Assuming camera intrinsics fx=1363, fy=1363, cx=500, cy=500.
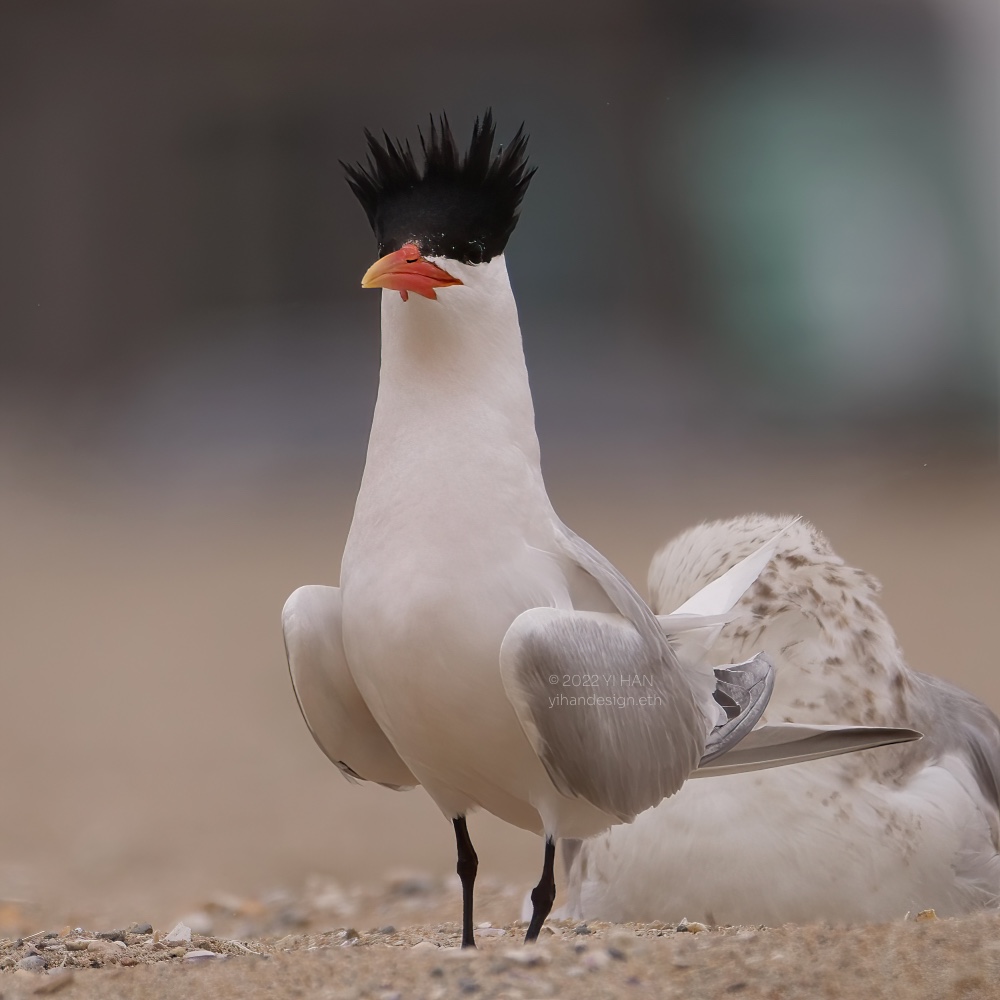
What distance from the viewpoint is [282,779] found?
375 centimetres

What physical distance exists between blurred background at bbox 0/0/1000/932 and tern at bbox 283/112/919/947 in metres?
1.52

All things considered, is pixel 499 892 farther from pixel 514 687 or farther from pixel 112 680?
pixel 112 680

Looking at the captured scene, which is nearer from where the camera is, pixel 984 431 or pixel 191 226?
pixel 984 431

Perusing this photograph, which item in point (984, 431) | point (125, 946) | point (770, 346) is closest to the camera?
point (125, 946)

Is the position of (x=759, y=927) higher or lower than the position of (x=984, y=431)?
lower

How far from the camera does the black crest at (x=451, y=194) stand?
1450mm

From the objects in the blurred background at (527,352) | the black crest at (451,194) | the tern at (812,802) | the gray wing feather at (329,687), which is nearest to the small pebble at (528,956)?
the gray wing feather at (329,687)

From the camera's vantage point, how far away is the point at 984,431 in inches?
160

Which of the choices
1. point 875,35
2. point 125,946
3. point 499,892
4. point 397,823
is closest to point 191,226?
point 875,35

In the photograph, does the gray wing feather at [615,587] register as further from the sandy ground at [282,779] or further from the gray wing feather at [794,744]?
the sandy ground at [282,779]

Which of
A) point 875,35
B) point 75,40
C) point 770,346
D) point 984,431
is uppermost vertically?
point 75,40

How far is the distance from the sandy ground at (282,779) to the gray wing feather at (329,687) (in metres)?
0.22

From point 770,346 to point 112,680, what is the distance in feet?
8.95

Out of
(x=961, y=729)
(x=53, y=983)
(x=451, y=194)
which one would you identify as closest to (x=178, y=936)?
(x=53, y=983)
